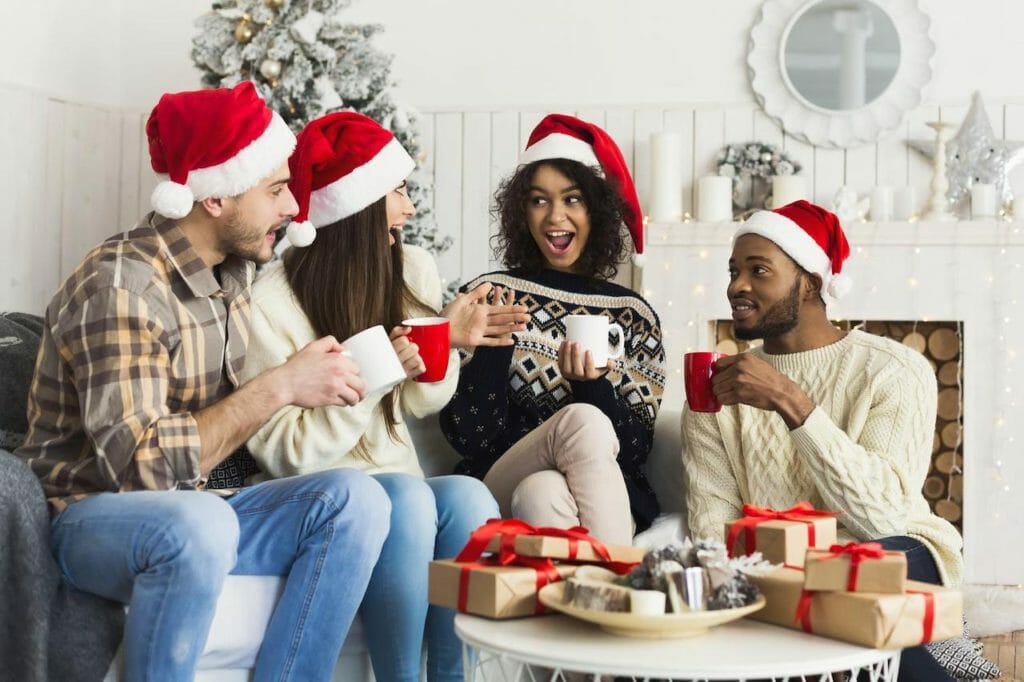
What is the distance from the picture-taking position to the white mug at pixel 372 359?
195 centimetres

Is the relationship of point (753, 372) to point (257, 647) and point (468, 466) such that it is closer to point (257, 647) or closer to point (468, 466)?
point (468, 466)

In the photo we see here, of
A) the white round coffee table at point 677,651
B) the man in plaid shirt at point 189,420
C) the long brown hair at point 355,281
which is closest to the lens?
the white round coffee table at point 677,651

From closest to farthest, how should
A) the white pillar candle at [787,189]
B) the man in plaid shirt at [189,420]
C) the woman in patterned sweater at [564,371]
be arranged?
the man in plaid shirt at [189,420] → the woman in patterned sweater at [564,371] → the white pillar candle at [787,189]

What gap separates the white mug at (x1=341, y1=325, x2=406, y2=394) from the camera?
1.95 meters

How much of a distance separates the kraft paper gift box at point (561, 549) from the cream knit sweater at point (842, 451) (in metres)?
0.63

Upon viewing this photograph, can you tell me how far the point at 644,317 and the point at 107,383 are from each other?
1264 mm

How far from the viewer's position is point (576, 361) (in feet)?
7.70

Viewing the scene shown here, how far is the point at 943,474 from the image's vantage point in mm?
4246

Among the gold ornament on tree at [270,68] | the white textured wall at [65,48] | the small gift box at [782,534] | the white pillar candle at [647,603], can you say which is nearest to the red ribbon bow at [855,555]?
the small gift box at [782,534]

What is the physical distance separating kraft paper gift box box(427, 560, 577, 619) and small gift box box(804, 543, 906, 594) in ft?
1.05

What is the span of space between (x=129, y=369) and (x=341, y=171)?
781 mm

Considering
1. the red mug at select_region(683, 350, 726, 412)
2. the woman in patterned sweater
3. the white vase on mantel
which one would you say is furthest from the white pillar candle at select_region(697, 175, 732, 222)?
the red mug at select_region(683, 350, 726, 412)

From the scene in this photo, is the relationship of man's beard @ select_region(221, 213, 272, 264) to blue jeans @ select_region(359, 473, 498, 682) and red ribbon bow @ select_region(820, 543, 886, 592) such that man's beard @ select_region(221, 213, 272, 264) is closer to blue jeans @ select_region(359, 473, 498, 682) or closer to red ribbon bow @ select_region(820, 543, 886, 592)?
blue jeans @ select_region(359, 473, 498, 682)

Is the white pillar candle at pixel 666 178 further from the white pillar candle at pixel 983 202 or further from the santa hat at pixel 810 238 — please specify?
the santa hat at pixel 810 238
